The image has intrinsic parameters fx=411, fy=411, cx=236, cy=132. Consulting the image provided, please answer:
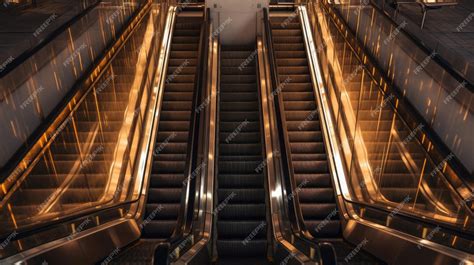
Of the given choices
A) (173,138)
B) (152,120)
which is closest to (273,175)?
(173,138)

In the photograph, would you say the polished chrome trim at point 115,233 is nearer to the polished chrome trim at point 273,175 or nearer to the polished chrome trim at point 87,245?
the polished chrome trim at point 87,245

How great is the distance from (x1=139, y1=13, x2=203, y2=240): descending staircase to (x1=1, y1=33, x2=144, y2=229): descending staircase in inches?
33.3

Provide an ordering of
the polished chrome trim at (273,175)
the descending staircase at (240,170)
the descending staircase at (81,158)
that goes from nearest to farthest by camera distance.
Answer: the descending staircase at (81,158) → the polished chrome trim at (273,175) → the descending staircase at (240,170)

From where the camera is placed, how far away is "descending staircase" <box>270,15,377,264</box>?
18.9 ft

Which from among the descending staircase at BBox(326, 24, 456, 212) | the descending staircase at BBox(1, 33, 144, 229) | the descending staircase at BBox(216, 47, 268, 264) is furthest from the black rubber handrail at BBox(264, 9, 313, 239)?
the descending staircase at BBox(1, 33, 144, 229)

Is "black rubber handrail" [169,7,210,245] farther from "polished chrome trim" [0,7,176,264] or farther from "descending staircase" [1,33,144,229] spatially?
"descending staircase" [1,33,144,229]

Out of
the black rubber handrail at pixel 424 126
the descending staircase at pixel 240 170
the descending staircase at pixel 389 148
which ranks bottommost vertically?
the descending staircase at pixel 240 170

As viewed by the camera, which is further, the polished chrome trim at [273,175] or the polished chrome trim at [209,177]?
the polished chrome trim at [273,175]

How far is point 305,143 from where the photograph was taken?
7121 mm

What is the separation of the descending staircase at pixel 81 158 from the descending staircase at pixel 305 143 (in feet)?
8.38

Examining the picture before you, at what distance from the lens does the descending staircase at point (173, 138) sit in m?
6.02

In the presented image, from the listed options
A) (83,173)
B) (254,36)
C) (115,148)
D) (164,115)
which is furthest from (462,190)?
(254,36)

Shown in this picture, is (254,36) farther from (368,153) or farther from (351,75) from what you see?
(368,153)

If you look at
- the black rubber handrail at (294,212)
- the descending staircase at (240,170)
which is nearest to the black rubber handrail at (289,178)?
the black rubber handrail at (294,212)
